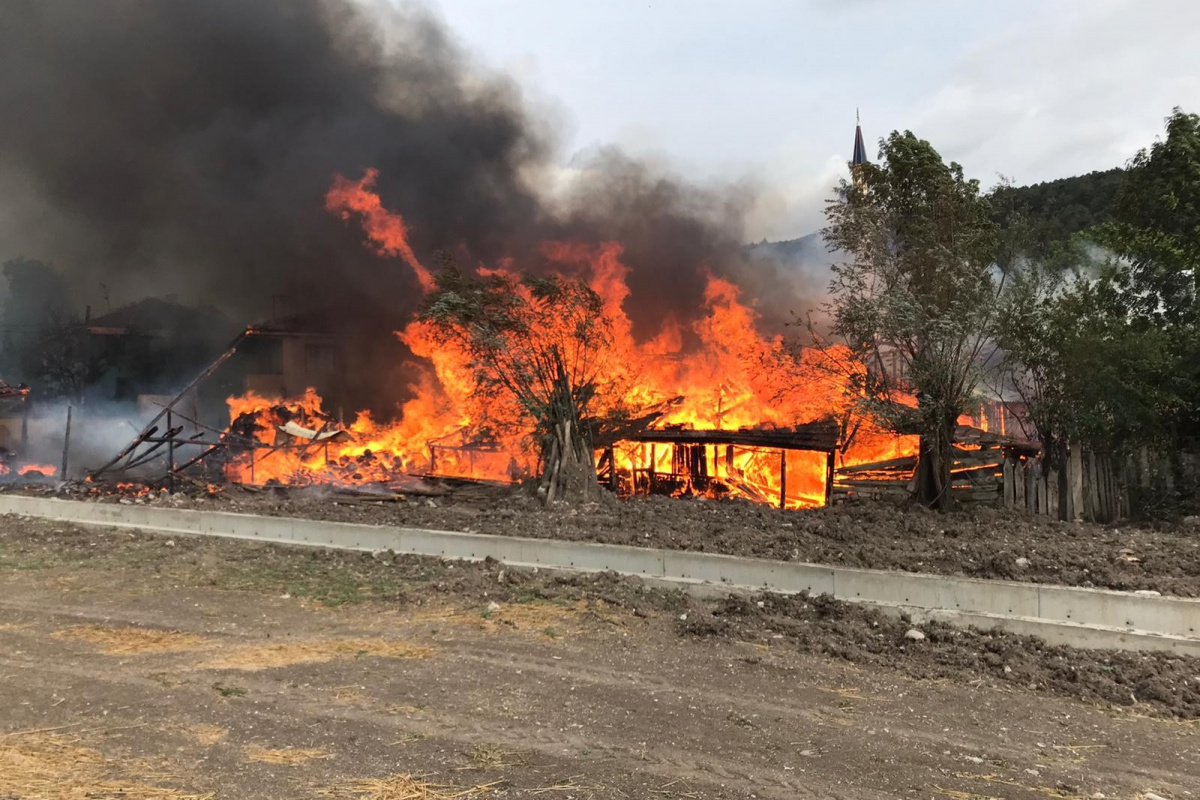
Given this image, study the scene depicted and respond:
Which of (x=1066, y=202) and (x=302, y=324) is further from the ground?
(x=1066, y=202)

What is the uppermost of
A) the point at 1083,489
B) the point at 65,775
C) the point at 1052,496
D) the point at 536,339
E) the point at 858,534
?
the point at 536,339

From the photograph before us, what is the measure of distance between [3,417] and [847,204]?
3155 cm

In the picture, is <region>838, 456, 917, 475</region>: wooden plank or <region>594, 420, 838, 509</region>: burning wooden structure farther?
<region>594, 420, 838, 509</region>: burning wooden structure

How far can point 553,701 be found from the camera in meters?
5.64

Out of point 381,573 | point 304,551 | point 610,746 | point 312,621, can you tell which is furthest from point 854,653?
point 304,551

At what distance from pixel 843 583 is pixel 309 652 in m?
5.33

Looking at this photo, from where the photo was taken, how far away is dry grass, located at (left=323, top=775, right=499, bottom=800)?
413 cm

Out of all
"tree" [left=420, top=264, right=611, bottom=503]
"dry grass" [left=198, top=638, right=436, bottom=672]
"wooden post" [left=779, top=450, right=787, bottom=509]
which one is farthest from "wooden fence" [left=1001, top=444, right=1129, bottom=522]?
"dry grass" [left=198, top=638, right=436, bottom=672]

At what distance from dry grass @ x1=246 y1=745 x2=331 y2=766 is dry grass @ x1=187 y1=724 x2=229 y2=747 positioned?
30 centimetres

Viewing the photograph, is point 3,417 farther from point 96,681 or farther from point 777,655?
point 777,655

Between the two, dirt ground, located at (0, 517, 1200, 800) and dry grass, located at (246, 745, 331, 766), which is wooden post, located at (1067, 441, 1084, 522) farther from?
dry grass, located at (246, 745, 331, 766)

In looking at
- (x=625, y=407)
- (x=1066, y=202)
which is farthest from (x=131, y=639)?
(x=1066, y=202)

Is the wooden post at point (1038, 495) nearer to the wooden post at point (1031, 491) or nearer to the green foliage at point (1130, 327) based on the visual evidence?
the wooden post at point (1031, 491)

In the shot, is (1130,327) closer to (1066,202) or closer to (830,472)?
(830,472)
